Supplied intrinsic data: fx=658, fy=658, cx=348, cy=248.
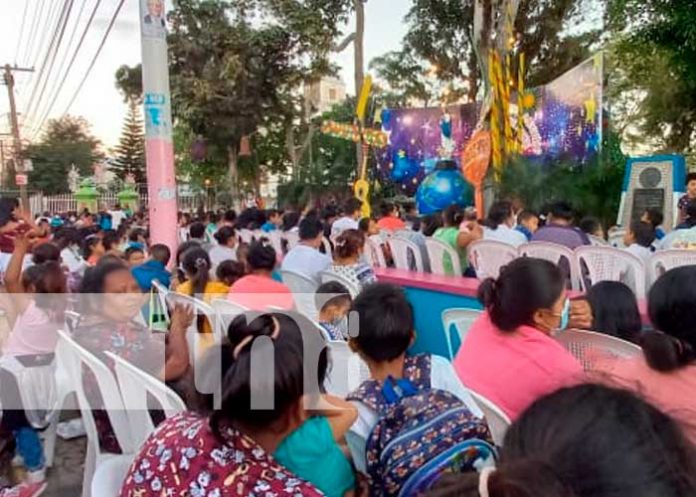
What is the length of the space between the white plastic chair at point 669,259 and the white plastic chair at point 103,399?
120 inches

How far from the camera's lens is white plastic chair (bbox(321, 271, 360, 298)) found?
4.11 m

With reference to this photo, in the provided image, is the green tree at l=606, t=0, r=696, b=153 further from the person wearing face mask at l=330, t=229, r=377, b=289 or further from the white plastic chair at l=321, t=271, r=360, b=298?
the white plastic chair at l=321, t=271, r=360, b=298

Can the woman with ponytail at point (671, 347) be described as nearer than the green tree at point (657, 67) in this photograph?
Yes

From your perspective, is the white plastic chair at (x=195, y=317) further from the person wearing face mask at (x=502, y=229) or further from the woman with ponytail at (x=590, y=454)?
the person wearing face mask at (x=502, y=229)

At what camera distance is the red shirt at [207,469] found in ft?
4.61

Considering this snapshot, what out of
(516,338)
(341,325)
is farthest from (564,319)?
(341,325)

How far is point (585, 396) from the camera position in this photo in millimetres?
934

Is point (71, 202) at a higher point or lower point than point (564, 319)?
lower

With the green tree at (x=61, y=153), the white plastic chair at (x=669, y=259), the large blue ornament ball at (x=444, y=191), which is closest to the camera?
the white plastic chair at (x=669, y=259)

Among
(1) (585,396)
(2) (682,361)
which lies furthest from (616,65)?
(1) (585,396)

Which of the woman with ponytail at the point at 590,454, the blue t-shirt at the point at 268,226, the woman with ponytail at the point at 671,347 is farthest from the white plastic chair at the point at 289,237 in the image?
the woman with ponytail at the point at 590,454

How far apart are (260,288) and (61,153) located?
43847mm

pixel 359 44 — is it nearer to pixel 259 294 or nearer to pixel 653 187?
pixel 653 187

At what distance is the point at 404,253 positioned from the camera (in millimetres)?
6273
